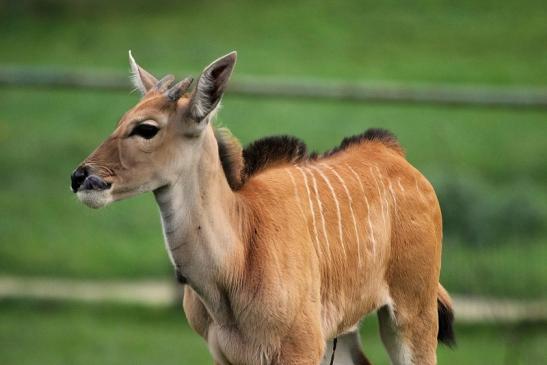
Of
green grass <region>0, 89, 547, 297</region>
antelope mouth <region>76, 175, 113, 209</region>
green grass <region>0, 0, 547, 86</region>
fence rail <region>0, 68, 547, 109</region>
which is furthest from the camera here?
green grass <region>0, 0, 547, 86</region>

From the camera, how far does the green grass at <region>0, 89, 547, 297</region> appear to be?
51.0 ft

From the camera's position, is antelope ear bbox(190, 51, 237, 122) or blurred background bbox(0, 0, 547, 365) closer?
antelope ear bbox(190, 51, 237, 122)

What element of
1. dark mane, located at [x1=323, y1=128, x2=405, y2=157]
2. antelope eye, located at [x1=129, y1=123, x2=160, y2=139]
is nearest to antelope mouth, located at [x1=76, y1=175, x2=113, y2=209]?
antelope eye, located at [x1=129, y1=123, x2=160, y2=139]

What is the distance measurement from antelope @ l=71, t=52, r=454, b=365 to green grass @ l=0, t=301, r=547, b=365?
20.1ft

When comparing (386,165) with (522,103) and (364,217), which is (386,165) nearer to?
(364,217)

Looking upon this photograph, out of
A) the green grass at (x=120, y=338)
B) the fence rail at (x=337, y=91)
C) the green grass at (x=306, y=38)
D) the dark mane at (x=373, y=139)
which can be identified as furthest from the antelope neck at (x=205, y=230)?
the green grass at (x=306, y=38)

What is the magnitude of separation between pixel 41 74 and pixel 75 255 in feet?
10.1

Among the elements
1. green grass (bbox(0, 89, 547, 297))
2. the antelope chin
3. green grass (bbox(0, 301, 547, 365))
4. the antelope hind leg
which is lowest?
green grass (bbox(0, 301, 547, 365))

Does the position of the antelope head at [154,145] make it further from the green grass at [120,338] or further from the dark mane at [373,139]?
the green grass at [120,338]

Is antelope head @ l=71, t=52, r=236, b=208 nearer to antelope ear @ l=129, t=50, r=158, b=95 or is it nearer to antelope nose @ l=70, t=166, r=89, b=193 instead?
antelope nose @ l=70, t=166, r=89, b=193

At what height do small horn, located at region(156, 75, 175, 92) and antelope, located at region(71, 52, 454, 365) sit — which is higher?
small horn, located at region(156, 75, 175, 92)

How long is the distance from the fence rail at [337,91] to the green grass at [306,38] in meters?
7.19

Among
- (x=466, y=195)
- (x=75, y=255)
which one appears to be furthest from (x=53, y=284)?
(x=466, y=195)

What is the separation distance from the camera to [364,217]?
7871mm
